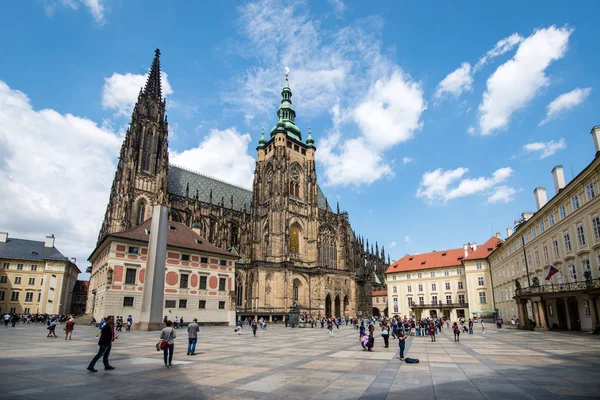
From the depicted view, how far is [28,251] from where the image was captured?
62938 millimetres

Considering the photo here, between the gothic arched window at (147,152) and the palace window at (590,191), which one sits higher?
the gothic arched window at (147,152)

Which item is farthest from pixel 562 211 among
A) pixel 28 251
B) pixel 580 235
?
pixel 28 251

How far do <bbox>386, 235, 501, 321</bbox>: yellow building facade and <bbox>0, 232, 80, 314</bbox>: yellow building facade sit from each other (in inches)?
2222

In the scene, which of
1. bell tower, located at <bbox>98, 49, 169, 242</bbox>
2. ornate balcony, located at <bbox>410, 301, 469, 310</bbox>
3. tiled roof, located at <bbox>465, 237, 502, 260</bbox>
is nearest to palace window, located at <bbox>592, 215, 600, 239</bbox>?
tiled roof, located at <bbox>465, 237, 502, 260</bbox>

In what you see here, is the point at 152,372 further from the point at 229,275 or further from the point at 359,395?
the point at 229,275

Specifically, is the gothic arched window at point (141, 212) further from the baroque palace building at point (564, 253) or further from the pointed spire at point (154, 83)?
the baroque palace building at point (564, 253)

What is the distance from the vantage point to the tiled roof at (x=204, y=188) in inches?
2621

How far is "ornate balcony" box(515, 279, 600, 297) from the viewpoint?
77.5 ft

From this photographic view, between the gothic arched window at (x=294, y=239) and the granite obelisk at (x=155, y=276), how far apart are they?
39.0m

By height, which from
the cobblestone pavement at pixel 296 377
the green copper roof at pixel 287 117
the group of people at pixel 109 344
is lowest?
the cobblestone pavement at pixel 296 377

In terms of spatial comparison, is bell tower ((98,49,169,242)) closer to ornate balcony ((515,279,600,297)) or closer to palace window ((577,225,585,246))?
ornate balcony ((515,279,600,297))

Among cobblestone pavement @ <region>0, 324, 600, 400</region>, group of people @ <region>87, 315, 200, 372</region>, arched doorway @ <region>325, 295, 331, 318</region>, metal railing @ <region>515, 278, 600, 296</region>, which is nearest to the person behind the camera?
cobblestone pavement @ <region>0, 324, 600, 400</region>

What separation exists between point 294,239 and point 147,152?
28.2 meters

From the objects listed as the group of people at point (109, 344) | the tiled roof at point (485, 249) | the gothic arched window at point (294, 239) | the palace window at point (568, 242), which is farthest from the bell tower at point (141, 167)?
the palace window at point (568, 242)
